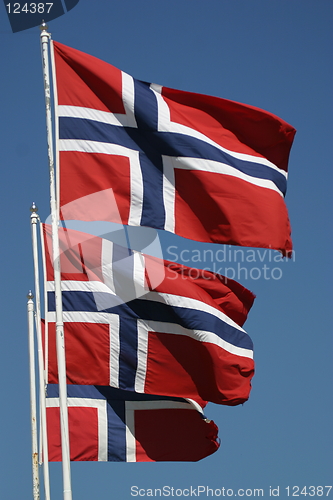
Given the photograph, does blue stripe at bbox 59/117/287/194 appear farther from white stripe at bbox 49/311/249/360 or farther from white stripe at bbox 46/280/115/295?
white stripe at bbox 49/311/249/360

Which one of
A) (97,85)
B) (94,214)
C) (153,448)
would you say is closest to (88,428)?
(153,448)

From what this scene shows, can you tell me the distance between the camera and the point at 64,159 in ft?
46.8

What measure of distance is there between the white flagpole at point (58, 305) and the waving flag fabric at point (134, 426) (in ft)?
20.2

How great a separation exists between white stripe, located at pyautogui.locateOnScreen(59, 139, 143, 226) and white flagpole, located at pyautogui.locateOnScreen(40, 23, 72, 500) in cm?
68

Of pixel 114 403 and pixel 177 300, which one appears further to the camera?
pixel 114 403

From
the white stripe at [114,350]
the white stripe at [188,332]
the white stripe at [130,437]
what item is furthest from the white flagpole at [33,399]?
the white stripe at [188,332]

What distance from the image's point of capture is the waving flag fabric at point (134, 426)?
1925 centimetres

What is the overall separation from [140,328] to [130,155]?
4141 millimetres

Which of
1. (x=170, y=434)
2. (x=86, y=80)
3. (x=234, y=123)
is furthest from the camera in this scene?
(x=170, y=434)

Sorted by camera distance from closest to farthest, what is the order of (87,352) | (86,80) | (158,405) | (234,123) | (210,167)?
(86,80)
(210,167)
(234,123)
(87,352)
(158,405)

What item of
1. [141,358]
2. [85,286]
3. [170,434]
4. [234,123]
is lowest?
[170,434]

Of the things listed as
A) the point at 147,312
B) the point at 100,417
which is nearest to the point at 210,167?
the point at 147,312

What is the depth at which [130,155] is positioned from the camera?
49.5 feet

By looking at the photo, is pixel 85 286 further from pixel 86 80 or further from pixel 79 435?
pixel 86 80
